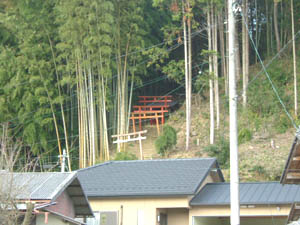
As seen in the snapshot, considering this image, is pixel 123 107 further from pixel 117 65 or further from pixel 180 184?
pixel 180 184

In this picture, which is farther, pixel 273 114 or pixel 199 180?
pixel 273 114

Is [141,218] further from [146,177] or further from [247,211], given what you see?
[247,211]

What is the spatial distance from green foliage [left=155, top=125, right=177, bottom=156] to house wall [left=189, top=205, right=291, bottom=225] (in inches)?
294

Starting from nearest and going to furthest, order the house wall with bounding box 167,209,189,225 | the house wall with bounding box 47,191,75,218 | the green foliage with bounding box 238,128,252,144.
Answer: the house wall with bounding box 47,191,75,218
the house wall with bounding box 167,209,189,225
the green foliage with bounding box 238,128,252,144

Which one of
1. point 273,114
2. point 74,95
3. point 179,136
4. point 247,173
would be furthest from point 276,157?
point 74,95

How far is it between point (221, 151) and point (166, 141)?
2182 millimetres

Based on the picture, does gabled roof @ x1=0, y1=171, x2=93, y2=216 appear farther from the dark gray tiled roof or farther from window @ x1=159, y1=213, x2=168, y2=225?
the dark gray tiled roof

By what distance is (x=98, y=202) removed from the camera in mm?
16359

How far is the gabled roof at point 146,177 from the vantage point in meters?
16.0

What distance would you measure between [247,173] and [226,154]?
1.59m

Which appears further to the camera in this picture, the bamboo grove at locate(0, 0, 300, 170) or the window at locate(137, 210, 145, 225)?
the bamboo grove at locate(0, 0, 300, 170)

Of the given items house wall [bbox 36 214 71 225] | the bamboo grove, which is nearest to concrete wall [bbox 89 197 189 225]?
house wall [bbox 36 214 71 225]

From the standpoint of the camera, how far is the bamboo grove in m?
22.3

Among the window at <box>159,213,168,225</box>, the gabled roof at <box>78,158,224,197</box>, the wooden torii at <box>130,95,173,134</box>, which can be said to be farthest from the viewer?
the wooden torii at <box>130,95,173,134</box>
